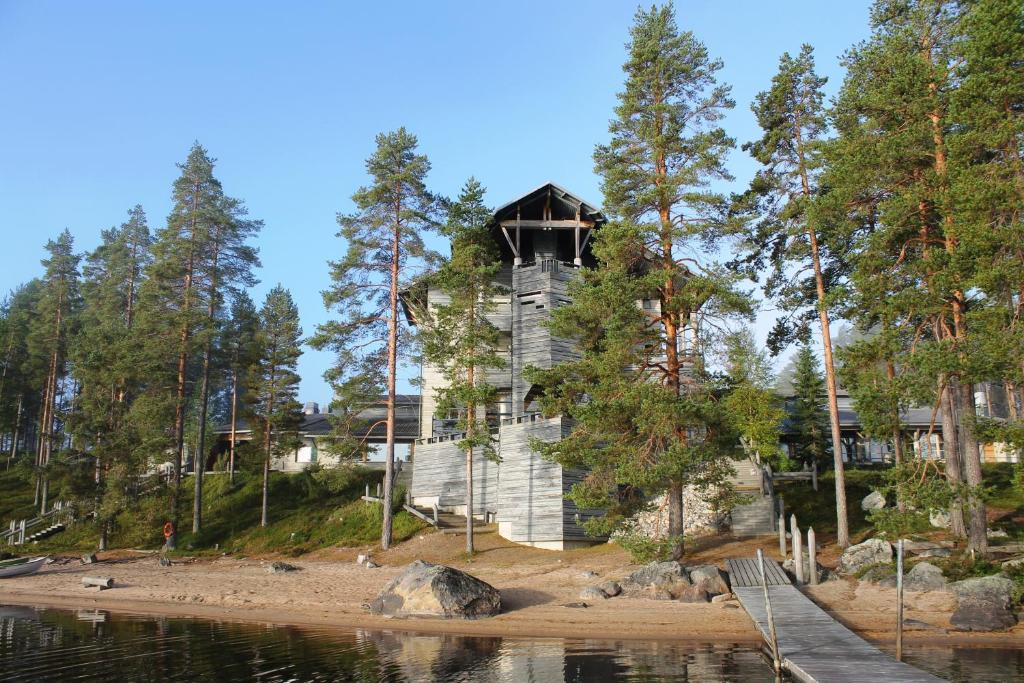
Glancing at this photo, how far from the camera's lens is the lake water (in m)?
13.4

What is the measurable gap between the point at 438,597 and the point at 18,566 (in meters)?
23.9

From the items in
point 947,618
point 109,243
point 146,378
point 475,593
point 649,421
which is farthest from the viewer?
point 109,243

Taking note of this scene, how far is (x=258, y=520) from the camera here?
3997cm

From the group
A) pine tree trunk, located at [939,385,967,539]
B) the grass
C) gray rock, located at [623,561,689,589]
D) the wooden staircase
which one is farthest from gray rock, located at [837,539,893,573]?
the grass

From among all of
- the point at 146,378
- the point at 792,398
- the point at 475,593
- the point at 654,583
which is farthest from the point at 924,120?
the point at 146,378

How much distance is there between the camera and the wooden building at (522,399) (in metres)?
29.9

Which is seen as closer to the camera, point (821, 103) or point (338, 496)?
point (821, 103)

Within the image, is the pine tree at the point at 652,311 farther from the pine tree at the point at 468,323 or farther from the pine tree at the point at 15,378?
the pine tree at the point at 15,378

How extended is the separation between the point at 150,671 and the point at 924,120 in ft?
79.6

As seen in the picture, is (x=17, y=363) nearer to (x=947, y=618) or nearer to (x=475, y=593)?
(x=475, y=593)

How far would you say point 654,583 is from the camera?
20.8 m

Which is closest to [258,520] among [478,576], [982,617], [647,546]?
[478,576]

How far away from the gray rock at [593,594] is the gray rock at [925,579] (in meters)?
8.18

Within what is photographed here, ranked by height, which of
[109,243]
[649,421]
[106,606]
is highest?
[109,243]
